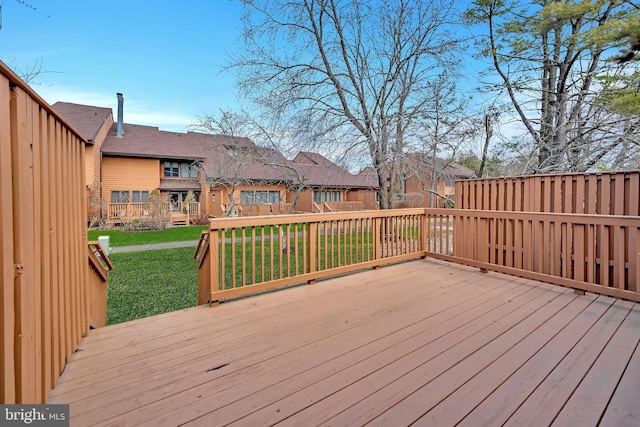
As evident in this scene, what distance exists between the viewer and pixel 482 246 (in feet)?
15.1

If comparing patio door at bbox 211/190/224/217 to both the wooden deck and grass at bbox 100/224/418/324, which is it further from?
the wooden deck

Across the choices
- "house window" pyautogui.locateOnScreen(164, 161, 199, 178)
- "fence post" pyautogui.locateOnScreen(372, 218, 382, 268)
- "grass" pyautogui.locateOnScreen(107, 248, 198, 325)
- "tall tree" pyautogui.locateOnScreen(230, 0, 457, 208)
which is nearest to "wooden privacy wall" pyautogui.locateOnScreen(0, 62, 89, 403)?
"grass" pyautogui.locateOnScreen(107, 248, 198, 325)

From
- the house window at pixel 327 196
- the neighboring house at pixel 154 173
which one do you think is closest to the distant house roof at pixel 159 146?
the neighboring house at pixel 154 173

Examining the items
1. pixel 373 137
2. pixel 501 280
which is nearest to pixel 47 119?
pixel 501 280

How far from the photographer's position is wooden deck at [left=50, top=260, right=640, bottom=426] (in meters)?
1.60

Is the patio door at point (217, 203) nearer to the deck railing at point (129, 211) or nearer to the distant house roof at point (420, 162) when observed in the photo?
the deck railing at point (129, 211)

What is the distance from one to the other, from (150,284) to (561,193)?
7.45 meters

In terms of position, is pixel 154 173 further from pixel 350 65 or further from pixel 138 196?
pixel 350 65

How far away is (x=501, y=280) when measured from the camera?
4.09 meters

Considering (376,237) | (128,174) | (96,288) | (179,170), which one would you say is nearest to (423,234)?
(376,237)

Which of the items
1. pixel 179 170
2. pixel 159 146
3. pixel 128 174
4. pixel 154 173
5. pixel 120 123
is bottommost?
pixel 128 174

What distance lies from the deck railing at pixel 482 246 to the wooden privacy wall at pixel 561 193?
0.44 meters

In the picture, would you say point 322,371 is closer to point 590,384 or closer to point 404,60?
point 590,384

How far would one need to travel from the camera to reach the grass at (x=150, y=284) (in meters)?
4.64
